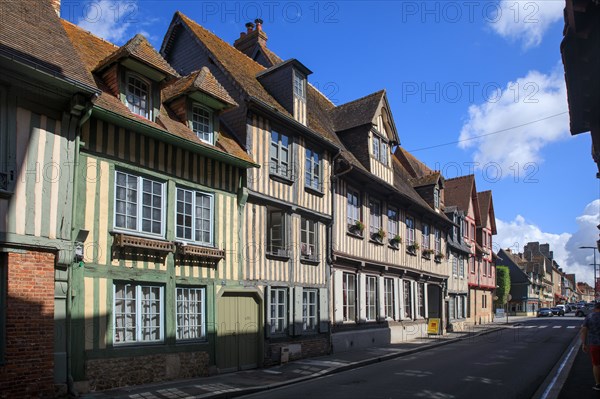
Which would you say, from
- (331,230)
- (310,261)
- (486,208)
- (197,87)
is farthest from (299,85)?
(486,208)

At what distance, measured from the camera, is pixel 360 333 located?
1898 centimetres

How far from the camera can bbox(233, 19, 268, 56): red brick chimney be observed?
20.2m

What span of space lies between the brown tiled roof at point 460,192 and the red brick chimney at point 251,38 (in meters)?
22.0

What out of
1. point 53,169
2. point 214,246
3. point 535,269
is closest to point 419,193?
point 214,246

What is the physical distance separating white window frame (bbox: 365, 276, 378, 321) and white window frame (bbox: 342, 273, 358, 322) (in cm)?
101

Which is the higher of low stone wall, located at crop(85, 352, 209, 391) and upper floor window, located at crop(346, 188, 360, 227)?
upper floor window, located at crop(346, 188, 360, 227)

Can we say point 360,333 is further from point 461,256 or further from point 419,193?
point 461,256

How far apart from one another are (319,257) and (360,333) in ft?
13.4

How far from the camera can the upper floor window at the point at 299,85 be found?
55.4 ft

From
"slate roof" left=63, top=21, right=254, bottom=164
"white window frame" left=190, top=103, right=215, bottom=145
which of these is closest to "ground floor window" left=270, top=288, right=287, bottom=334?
"slate roof" left=63, top=21, right=254, bottom=164

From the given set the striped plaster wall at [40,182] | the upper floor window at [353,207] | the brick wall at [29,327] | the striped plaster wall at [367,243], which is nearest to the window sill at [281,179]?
the striped plaster wall at [367,243]

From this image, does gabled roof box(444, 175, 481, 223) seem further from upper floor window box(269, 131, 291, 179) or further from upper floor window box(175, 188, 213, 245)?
upper floor window box(175, 188, 213, 245)

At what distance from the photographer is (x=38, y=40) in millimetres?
9656

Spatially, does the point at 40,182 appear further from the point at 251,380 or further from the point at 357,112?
the point at 357,112
